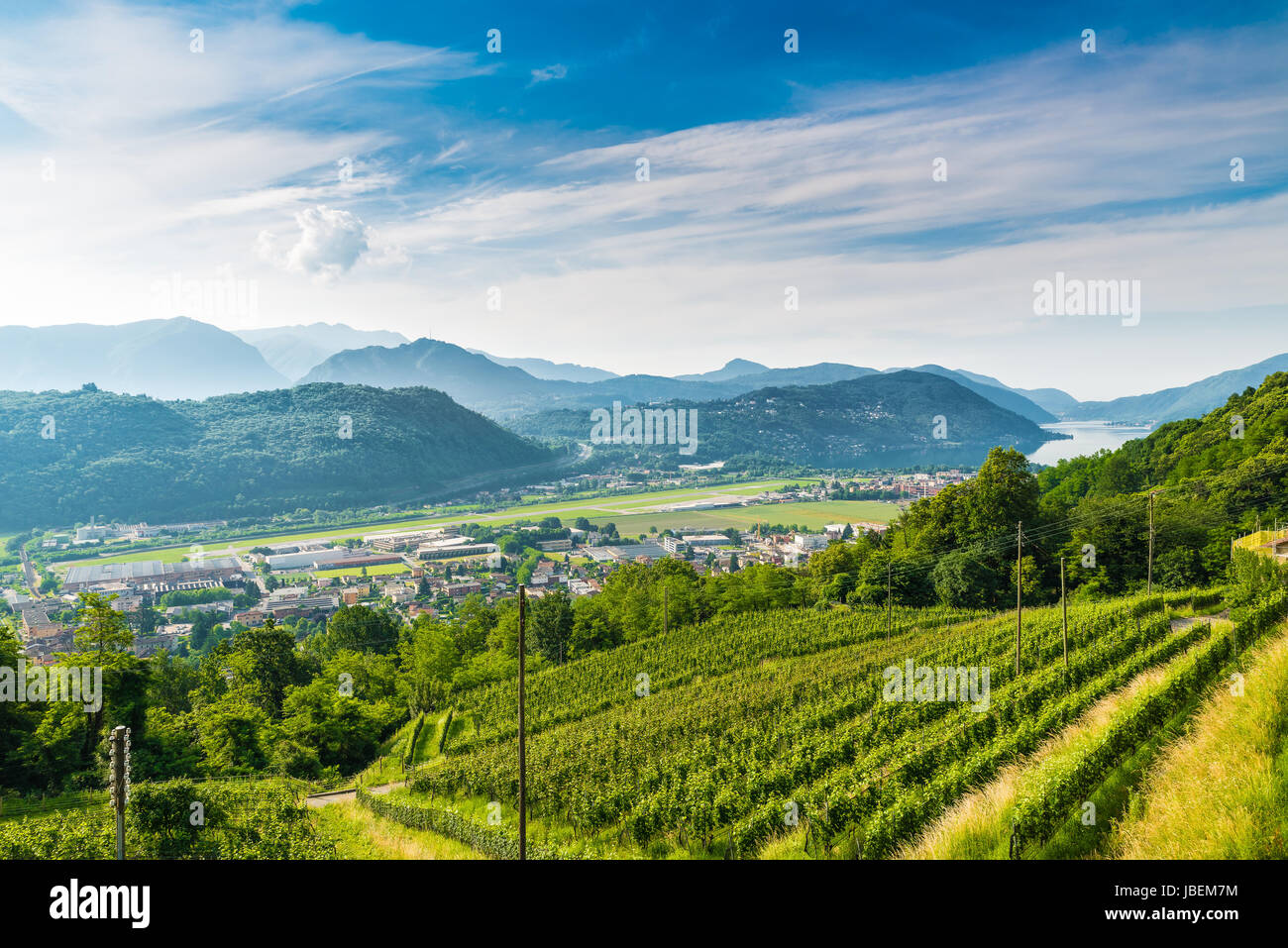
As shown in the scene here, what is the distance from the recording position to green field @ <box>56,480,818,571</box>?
82.7 m

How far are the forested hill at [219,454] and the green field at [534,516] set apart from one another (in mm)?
15534

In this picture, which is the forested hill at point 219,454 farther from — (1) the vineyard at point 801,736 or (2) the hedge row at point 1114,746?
(2) the hedge row at point 1114,746

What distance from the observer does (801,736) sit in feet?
52.9

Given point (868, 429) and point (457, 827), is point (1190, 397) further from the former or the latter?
point (457, 827)

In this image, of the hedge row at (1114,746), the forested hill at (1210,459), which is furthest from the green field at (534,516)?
the hedge row at (1114,746)

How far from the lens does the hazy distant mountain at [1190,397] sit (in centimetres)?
14438

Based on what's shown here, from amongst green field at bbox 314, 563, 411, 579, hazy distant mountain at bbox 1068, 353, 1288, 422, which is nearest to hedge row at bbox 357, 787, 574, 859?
green field at bbox 314, 563, 411, 579

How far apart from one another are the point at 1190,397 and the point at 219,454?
19776 centimetres

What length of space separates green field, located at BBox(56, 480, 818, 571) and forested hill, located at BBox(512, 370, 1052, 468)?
37.1 metres

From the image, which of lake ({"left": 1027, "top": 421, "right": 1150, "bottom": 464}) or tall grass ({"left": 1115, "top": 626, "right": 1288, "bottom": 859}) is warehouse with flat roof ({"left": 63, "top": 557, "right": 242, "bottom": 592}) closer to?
tall grass ({"left": 1115, "top": 626, "right": 1288, "bottom": 859})

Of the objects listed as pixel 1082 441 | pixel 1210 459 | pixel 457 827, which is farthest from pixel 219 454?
pixel 1082 441
